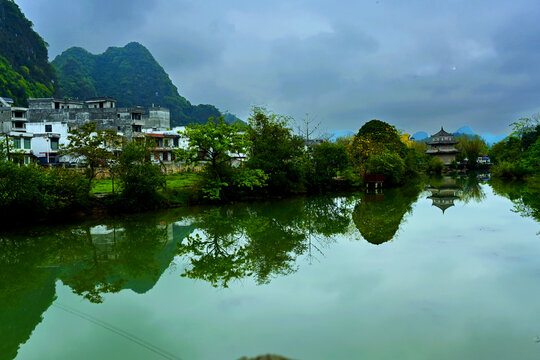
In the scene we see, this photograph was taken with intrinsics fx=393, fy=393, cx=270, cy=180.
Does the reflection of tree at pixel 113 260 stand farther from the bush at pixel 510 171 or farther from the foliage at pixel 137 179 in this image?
the bush at pixel 510 171

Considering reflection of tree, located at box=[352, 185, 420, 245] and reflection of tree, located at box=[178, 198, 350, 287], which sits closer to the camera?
reflection of tree, located at box=[178, 198, 350, 287]

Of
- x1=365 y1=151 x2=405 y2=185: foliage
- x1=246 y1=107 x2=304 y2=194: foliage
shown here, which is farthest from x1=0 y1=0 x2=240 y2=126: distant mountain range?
x1=365 y1=151 x2=405 y2=185: foliage

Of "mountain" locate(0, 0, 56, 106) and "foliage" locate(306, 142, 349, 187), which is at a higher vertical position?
"mountain" locate(0, 0, 56, 106)

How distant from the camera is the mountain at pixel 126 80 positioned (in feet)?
275

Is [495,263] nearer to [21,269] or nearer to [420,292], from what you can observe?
[420,292]

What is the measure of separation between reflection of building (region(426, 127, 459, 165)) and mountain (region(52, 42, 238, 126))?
154 feet

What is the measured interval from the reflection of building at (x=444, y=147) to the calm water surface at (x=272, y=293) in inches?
2097

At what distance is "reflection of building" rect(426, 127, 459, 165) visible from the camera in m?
67.6

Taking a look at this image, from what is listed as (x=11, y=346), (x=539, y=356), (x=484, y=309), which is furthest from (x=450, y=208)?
(x=11, y=346)

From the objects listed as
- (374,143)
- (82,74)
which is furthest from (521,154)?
(82,74)

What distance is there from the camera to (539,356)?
20.0ft

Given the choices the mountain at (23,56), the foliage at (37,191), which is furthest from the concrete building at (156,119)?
the foliage at (37,191)

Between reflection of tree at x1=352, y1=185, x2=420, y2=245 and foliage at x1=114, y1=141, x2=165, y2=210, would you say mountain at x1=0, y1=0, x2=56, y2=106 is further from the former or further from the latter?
reflection of tree at x1=352, y1=185, x2=420, y2=245

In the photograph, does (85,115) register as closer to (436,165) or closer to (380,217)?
(380,217)
